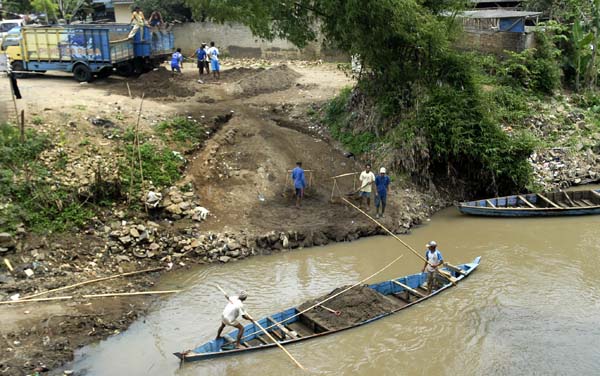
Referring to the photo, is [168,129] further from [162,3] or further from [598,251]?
[162,3]

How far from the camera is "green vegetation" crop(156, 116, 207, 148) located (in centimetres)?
1603

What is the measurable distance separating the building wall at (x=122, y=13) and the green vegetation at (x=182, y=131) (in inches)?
604

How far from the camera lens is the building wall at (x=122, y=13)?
2975 centimetres

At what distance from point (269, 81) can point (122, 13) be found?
1182 centimetres

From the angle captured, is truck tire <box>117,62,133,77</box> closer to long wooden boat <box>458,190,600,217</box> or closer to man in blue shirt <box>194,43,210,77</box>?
man in blue shirt <box>194,43,210,77</box>

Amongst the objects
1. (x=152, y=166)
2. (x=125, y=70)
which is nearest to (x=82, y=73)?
(x=125, y=70)

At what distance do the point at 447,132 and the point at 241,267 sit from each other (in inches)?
255

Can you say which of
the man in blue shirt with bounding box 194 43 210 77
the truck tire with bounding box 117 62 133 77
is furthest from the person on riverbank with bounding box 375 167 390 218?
the truck tire with bounding box 117 62 133 77

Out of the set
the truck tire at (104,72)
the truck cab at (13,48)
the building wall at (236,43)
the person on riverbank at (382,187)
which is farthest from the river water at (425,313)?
the building wall at (236,43)

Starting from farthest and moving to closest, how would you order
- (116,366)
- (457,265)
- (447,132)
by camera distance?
(447,132)
(457,265)
(116,366)

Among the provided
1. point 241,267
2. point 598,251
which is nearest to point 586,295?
point 598,251

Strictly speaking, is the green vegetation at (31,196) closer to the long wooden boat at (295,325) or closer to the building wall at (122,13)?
the long wooden boat at (295,325)

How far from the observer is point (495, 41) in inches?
819

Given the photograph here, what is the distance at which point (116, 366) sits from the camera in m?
9.77
